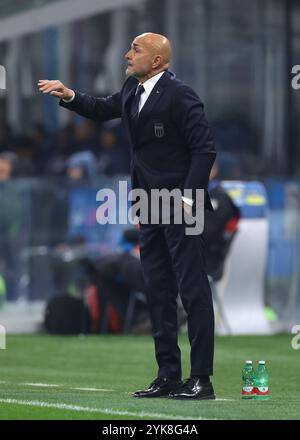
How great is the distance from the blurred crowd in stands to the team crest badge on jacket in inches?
475

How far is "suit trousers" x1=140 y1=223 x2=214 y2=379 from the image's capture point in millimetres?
9242

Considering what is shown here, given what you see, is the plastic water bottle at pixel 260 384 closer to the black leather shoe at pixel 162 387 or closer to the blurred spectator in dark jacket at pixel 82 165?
the black leather shoe at pixel 162 387

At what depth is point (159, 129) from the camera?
30.4 ft

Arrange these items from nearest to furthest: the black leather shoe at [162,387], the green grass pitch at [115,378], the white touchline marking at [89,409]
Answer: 1. the white touchline marking at [89,409]
2. the green grass pitch at [115,378]
3. the black leather shoe at [162,387]

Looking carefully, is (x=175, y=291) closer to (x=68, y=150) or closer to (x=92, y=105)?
(x=92, y=105)

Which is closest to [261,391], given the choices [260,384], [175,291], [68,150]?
[260,384]

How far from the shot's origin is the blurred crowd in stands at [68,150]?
2184 centimetres

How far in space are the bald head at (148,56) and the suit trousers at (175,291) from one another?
2.97ft

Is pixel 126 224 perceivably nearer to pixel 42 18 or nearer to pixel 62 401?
pixel 42 18

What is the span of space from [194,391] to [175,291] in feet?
2.08

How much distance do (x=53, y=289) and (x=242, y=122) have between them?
19.7 feet

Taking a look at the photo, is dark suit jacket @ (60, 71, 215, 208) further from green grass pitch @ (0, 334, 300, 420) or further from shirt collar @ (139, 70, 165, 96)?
green grass pitch @ (0, 334, 300, 420)

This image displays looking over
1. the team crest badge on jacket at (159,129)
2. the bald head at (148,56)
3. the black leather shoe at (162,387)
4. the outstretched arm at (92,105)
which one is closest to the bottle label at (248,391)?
Result: the black leather shoe at (162,387)
